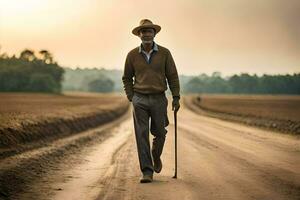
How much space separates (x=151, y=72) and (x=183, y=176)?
1.73m

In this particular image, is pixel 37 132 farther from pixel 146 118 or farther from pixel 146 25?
pixel 146 25

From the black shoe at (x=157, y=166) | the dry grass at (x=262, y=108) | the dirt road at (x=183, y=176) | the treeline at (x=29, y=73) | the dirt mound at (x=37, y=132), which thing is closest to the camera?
the dirt road at (x=183, y=176)

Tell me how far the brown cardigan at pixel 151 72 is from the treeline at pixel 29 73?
91.4 m

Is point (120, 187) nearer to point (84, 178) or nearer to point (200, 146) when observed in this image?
point (84, 178)

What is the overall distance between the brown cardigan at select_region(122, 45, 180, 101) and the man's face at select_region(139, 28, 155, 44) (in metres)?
0.22

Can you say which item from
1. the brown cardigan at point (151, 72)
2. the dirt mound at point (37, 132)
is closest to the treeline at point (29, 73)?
the dirt mound at point (37, 132)

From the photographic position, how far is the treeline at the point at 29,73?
10231cm

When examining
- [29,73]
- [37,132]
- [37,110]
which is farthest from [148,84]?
[29,73]

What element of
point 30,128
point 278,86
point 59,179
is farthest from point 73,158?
point 278,86

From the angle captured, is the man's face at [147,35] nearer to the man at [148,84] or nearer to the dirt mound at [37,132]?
the man at [148,84]

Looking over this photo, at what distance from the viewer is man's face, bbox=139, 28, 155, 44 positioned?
8.56 metres

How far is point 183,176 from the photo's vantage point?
29.0 feet

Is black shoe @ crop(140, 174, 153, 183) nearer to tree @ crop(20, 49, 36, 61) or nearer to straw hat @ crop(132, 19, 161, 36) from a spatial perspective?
straw hat @ crop(132, 19, 161, 36)

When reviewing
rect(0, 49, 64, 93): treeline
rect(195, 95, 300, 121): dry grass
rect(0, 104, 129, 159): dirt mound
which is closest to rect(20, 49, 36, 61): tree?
rect(0, 49, 64, 93): treeline
